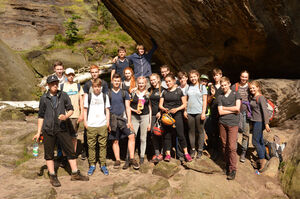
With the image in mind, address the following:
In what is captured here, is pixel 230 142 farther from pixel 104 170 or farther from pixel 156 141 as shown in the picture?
pixel 104 170

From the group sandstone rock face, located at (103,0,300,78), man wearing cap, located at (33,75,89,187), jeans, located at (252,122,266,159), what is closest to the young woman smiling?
jeans, located at (252,122,266,159)

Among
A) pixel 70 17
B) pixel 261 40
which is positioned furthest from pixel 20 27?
pixel 261 40

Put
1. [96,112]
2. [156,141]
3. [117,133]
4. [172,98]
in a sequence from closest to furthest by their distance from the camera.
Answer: [96,112] → [172,98] → [117,133] → [156,141]

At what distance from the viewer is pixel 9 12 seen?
18.4 metres

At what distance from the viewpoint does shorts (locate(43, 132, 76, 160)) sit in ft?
14.3

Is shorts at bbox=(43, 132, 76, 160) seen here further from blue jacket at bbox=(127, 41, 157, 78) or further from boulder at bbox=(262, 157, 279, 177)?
boulder at bbox=(262, 157, 279, 177)

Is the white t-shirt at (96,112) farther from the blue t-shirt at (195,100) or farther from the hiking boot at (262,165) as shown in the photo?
the hiking boot at (262,165)

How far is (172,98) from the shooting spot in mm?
5160

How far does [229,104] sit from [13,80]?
12.3m

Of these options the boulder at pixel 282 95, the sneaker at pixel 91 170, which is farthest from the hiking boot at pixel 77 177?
the boulder at pixel 282 95

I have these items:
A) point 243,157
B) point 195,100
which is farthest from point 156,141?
point 243,157

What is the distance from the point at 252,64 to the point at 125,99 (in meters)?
6.11

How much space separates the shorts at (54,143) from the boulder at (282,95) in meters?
6.54

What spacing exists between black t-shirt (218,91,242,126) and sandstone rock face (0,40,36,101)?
11.8m
